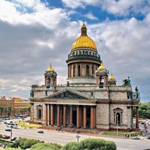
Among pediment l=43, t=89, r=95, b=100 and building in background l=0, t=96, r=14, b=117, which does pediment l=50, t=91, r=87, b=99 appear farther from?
building in background l=0, t=96, r=14, b=117

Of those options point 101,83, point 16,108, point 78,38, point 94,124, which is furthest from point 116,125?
point 16,108

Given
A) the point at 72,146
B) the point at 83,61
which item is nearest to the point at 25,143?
the point at 72,146

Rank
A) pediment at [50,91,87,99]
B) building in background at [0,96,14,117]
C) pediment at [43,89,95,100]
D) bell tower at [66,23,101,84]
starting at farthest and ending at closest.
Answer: building in background at [0,96,14,117]
bell tower at [66,23,101,84]
pediment at [50,91,87,99]
pediment at [43,89,95,100]

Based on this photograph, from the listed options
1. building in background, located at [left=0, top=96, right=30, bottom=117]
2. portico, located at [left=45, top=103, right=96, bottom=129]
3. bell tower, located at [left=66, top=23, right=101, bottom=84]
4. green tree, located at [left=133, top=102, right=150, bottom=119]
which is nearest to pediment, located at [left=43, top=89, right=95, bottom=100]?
portico, located at [left=45, top=103, right=96, bottom=129]

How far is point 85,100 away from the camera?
56812mm

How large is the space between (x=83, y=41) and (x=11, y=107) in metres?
66.2

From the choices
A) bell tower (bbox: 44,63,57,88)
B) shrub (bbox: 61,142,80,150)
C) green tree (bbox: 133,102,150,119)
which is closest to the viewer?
shrub (bbox: 61,142,80,150)

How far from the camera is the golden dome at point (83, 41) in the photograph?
72250 millimetres

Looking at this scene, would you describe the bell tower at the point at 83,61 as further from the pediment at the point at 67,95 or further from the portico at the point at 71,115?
the portico at the point at 71,115

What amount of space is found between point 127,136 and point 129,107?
8933 millimetres

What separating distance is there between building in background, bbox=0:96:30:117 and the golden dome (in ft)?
190

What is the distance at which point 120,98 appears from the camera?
56.8 metres

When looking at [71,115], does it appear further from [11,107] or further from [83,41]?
[11,107]

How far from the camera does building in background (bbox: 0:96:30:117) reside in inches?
4300
